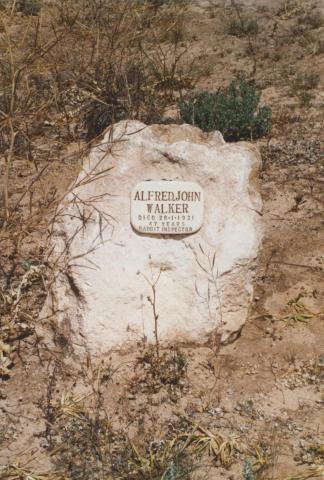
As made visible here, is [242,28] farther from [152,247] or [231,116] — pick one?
[152,247]

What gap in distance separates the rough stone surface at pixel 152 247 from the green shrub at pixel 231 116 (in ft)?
7.44

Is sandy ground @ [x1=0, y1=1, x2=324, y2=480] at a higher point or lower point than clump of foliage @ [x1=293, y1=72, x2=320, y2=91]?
lower

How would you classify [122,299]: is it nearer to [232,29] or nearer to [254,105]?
[254,105]

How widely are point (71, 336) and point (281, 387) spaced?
4.64ft

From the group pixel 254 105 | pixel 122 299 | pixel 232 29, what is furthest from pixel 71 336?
pixel 232 29

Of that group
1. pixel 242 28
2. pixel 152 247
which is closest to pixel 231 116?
pixel 152 247

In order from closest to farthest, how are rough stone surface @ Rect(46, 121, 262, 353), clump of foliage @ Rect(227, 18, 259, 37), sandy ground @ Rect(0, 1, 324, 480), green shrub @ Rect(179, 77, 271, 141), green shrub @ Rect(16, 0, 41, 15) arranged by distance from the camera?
sandy ground @ Rect(0, 1, 324, 480) < rough stone surface @ Rect(46, 121, 262, 353) < green shrub @ Rect(179, 77, 271, 141) < clump of foliage @ Rect(227, 18, 259, 37) < green shrub @ Rect(16, 0, 41, 15)

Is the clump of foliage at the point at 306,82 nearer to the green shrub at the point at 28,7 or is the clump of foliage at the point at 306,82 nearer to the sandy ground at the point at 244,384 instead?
the sandy ground at the point at 244,384

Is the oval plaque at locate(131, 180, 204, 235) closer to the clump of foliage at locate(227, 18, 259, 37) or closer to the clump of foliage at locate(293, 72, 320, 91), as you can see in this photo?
the clump of foliage at locate(293, 72, 320, 91)

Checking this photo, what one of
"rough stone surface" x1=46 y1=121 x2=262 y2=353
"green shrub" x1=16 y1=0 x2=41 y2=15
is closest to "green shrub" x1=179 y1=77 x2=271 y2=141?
"rough stone surface" x1=46 y1=121 x2=262 y2=353

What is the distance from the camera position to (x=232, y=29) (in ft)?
28.3

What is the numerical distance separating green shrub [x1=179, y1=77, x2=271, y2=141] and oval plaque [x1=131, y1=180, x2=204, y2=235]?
7.85 feet

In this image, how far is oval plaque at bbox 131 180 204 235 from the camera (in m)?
3.74

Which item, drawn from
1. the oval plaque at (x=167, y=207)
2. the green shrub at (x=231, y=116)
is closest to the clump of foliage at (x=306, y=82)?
the green shrub at (x=231, y=116)
